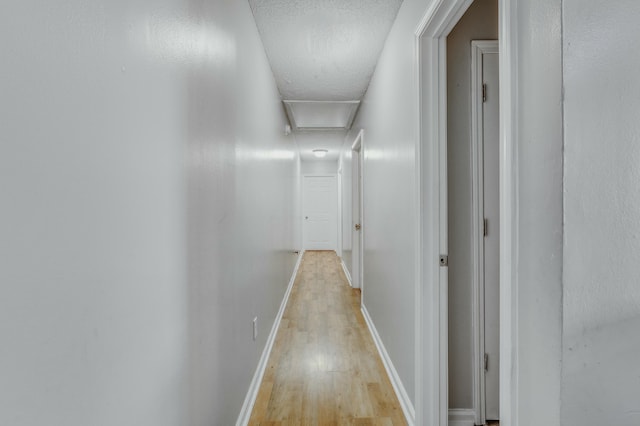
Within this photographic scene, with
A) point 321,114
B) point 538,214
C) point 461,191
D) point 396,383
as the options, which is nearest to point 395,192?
point 461,191

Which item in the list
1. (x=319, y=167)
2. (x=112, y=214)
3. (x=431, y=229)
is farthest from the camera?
(x=319, y=167)

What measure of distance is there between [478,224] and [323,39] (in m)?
1.72

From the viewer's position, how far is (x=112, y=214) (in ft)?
2.17

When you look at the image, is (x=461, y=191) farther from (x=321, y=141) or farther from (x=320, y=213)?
(x=320, y=213)

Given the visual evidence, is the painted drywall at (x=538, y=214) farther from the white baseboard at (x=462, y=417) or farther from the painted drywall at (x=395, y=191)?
the white baseboard at (x=462, y=417)

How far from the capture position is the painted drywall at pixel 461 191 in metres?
1.76

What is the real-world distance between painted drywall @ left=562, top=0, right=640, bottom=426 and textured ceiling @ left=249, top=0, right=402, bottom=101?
5.15ft

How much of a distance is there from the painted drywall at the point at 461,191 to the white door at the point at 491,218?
8 cm

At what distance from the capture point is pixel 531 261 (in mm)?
833

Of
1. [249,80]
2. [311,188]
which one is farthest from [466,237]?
[311,188]

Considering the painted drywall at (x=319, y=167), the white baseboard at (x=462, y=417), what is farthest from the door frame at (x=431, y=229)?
the painted drywall at (x=319, y=167)

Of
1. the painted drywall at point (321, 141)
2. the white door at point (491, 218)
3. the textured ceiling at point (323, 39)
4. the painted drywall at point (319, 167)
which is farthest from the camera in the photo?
the painted drywall at point (319, 167)

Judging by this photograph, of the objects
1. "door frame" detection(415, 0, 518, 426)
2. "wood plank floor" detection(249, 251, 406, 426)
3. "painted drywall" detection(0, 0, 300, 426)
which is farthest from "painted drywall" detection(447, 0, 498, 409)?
"painted drywall" detection(0, 0, 300, 426)

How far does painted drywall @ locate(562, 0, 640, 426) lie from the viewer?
2.27 feet
